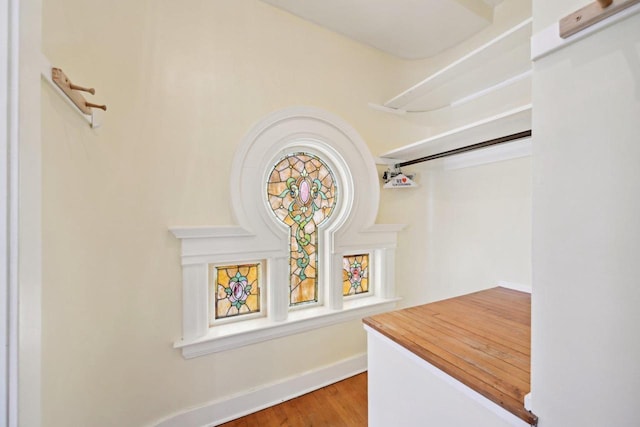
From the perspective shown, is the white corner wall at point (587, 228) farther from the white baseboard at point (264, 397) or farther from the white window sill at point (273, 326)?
the white baseboard at point (264, 397)

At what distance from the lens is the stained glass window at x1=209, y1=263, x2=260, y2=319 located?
1591 millimetres

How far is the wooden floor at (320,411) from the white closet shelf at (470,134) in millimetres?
1772

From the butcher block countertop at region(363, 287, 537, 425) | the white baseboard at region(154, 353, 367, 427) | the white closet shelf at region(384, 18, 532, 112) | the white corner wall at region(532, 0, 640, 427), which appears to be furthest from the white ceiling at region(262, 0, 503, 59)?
the white baseboard at region(154, 353, 367, 427)

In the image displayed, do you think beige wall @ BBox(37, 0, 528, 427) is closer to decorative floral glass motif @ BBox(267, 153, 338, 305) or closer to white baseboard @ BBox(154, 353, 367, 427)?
white baseboard @ BBox(154, 353, 367, 427)

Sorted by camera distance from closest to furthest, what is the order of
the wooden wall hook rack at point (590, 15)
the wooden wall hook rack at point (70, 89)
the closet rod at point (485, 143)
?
the wooden wall hook rack at point (590, 15) < the wooden wall hook rack at point (70, 89) < the closet rod at point (485, 143)

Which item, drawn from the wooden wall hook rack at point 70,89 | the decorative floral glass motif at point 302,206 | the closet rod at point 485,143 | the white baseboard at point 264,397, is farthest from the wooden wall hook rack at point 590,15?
the white baseboard at point 264,397

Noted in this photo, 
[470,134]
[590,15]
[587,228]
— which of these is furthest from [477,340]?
[470,134]

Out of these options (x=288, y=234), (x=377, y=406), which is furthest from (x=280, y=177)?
(x=377, y=406)

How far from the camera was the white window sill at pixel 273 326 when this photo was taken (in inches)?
56.9

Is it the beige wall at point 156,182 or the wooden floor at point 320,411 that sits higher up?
the beige wall at point 156,182

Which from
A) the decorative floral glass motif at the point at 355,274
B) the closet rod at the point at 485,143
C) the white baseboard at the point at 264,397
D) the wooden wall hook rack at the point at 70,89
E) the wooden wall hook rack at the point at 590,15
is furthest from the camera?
the decorative floral glass motif at the point at 355,274

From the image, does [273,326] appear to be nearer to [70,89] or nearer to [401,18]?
[70,89]

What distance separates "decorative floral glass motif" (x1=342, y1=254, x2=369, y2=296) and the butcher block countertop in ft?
2.80

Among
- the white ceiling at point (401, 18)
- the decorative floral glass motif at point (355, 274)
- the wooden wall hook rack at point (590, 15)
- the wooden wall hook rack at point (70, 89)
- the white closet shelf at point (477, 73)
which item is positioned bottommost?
the decorative floral glass motif at point (355, 274)
